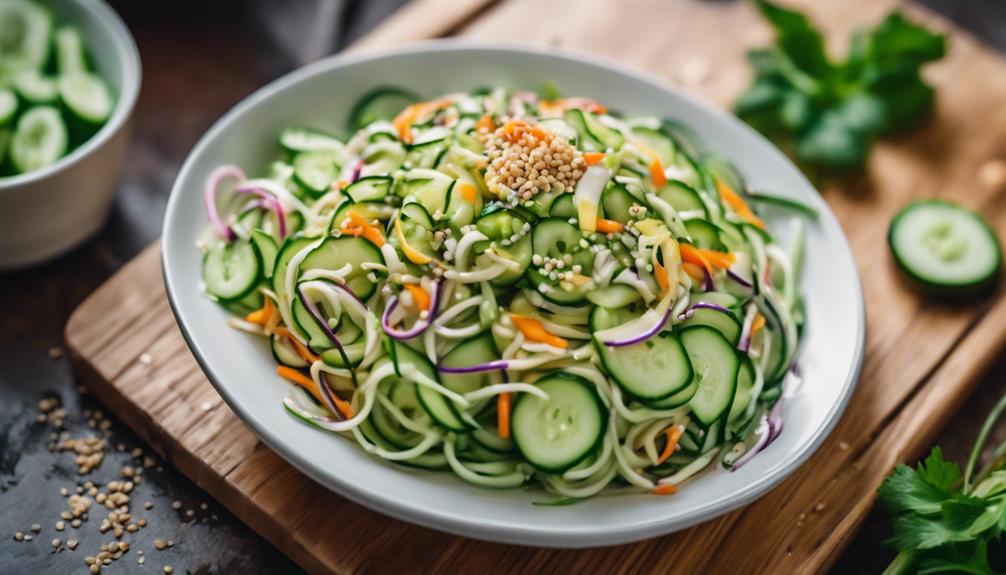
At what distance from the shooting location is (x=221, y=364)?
296 cm

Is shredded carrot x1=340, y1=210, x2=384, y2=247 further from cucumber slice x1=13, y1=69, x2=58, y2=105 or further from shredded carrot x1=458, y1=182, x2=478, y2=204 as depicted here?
cucumber slice x1=13, y1=69, x2=58, y2=105

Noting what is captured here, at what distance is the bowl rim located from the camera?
136 inches

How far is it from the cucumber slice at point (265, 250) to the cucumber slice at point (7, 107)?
1.19 metres

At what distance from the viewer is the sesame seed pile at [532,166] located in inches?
120

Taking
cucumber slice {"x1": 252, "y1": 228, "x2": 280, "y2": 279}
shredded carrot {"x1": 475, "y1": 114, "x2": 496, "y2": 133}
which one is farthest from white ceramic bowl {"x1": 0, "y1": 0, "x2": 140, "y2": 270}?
shredded carrot {"x1": 475, "y1": 114, "x2": 496, "y2": 133}

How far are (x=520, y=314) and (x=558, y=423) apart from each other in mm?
370

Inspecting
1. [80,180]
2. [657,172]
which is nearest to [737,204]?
[657,172]

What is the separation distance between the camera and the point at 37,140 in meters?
3.69

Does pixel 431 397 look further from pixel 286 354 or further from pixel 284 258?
pixel 284 258

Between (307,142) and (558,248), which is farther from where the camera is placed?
(307,142)

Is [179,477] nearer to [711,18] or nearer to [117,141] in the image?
[117,141]

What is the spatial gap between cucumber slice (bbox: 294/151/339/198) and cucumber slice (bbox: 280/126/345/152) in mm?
39

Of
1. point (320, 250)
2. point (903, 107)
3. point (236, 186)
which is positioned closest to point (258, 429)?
point (320, 250)

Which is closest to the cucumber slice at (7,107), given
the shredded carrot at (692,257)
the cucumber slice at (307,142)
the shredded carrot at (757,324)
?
the cucumber slice at (307,142)
